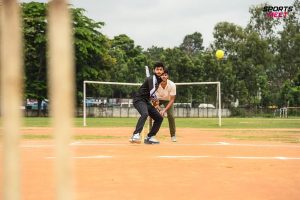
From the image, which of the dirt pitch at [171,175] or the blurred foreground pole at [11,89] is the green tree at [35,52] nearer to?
the dirt pitch at [171,175]

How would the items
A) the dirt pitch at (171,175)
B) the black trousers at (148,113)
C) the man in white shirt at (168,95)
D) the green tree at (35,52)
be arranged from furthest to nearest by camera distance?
the green tree at (35,52)
the man in white shirt at (168,95)
the black trousers at (148,113)
the dirt pitch at (171,175)

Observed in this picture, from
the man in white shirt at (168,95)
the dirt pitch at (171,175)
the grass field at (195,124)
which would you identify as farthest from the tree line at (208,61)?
the dirt pitch at (171,175)

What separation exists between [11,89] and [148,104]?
27.6ft

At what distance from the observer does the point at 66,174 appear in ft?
4.24

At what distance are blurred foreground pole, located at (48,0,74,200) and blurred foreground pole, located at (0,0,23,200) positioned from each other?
0.14m

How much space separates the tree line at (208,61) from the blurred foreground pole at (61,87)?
3851cm

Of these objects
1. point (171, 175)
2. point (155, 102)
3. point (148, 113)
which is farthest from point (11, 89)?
point (155, 102)

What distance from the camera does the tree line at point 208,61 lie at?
137 ft

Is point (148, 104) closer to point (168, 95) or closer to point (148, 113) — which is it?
point (148, 113)

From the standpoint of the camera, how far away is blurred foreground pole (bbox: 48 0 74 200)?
1.23 m

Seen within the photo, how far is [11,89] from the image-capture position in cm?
138

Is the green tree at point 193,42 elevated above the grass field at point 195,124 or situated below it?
above

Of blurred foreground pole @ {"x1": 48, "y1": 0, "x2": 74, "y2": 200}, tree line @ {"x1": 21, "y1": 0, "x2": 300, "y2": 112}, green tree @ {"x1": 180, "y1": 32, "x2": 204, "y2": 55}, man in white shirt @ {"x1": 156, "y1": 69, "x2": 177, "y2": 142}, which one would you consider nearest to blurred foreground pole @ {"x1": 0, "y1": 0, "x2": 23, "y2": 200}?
blurred foreground pole @ {"x1": 48, "y1": 0, "x2": 74, "y2": 200}

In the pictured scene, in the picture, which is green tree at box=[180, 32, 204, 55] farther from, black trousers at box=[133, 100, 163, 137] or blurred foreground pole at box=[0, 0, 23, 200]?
blurred foreground pole at box=[0, 0, 23, 200]
